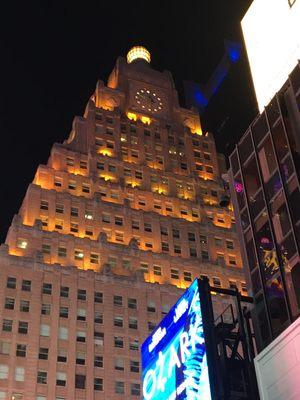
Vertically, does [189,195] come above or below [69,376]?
above

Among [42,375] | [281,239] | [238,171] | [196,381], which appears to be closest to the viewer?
[196,381]

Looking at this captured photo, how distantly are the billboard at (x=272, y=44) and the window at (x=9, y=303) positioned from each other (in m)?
52.6

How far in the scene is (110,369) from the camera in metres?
91.1

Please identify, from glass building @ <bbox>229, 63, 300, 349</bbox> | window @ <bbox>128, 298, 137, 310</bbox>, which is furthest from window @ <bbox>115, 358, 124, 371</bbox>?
glass building @ <bbox>229, 63, 300, 349</bbox>

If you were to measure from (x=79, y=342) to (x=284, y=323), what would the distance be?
190ft

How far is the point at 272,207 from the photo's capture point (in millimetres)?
42344

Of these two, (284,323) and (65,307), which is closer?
(284,323)

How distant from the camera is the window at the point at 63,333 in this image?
3620 inches

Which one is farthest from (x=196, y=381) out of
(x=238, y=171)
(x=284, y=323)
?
(x=238, y=171)

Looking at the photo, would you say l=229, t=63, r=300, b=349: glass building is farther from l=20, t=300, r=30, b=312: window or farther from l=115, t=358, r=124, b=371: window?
l=20, t=300, r=30, b=312: window

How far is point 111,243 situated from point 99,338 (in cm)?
1761

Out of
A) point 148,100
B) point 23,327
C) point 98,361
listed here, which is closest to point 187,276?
point 98,361

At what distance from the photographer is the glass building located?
38.9m

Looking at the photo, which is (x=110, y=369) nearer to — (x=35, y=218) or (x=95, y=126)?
(x=35, y=218)
